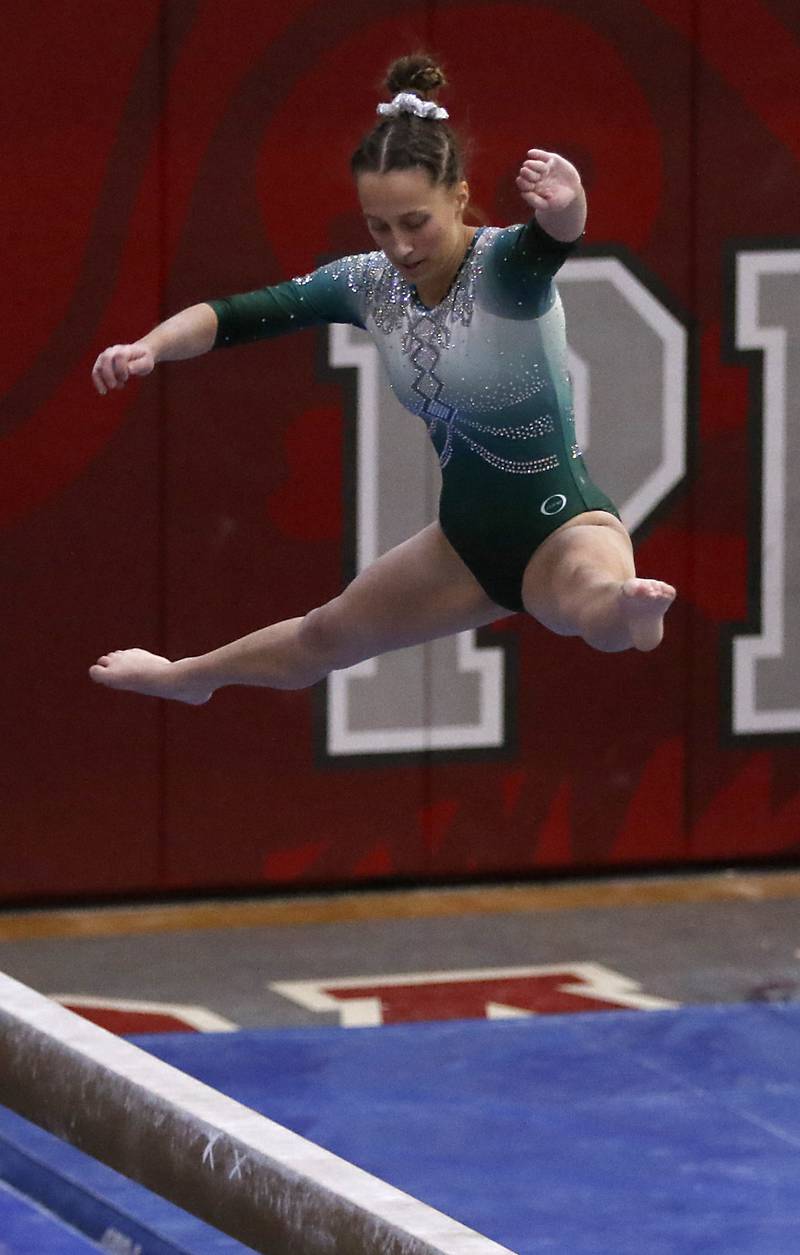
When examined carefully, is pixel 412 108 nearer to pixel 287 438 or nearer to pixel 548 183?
pixel 548 183

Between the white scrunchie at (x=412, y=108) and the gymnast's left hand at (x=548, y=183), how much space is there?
246 mm

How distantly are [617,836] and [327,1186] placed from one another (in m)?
3.79

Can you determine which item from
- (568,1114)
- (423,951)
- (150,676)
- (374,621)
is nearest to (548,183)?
(374,621)

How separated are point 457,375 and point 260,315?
34 centimetres

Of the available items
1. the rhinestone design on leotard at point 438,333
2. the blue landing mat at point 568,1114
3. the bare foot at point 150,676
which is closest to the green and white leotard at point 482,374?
the rhinestone design on leotard at point 438,333

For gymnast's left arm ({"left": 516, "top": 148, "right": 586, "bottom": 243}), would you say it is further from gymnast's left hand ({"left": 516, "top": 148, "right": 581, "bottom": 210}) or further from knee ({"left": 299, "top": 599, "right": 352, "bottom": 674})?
knee ({"left": 299, "top": 599, "right": 352, "bottom": 674})

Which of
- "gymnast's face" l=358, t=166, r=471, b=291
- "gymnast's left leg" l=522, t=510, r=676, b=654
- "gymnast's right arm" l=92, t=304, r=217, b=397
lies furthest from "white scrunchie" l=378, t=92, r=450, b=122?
"gymnast's left leg" l=522, t=510, r=676, b=654

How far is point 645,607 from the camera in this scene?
3242mm

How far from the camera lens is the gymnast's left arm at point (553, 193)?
3258 millimetres

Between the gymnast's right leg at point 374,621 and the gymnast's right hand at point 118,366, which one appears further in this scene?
the gymnast's right leg at point 374,621

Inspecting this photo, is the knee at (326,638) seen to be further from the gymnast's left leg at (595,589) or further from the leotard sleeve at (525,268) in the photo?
the leotard sleeve at (525,268)

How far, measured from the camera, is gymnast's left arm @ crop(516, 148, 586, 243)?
10.7 feet

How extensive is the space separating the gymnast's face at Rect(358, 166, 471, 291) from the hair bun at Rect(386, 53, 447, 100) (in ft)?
0.53

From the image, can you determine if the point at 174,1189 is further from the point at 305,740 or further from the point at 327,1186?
the point at 305,740
